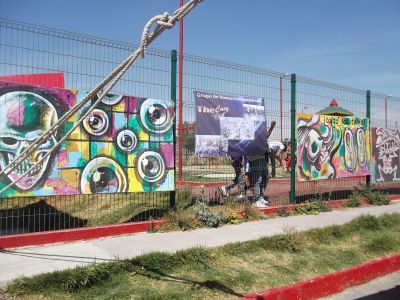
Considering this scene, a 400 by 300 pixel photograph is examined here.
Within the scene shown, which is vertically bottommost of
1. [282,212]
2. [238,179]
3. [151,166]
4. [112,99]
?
[282,212]

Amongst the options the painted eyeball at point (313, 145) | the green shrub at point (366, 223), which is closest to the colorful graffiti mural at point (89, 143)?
the green shrub at point (366, 223)

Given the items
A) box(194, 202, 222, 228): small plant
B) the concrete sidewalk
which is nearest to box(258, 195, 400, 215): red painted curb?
the concrete sidewalk

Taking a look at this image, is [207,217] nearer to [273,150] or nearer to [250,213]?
[250,213]

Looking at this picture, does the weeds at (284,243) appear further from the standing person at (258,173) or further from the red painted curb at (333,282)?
the standing person at (258,173)

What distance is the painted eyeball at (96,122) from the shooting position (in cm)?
727

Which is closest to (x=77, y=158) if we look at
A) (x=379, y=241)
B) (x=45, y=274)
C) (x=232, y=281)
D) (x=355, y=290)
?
(x=45, y=274)

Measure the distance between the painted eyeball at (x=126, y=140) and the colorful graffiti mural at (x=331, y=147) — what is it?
182 inches

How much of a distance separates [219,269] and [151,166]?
285 centimetres

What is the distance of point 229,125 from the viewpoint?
30.1ft

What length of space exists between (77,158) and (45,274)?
8.56 ft

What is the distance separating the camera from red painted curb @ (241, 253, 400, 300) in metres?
5.13

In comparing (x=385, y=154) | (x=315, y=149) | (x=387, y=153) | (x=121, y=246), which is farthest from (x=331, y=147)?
(x=121, y=246)

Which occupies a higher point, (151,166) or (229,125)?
(229,125)

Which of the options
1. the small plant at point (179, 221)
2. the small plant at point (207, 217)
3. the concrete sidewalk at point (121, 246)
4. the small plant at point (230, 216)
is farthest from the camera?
the small plant at point (230, 216)
